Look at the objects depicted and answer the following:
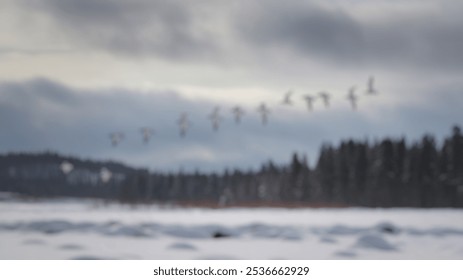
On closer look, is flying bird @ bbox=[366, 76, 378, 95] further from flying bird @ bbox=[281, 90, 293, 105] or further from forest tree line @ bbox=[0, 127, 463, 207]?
forest tree line @ bbox=[0, 127, 463, 207]

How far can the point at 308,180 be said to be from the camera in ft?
178

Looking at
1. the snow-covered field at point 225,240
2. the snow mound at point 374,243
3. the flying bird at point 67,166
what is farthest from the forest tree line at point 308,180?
the snow mound at point 374,243

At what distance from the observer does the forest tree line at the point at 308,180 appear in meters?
32.7

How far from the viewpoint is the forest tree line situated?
3269 cm

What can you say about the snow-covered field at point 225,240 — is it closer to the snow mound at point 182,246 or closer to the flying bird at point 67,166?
the snow mound at point 182,246

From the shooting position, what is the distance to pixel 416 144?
4103cm

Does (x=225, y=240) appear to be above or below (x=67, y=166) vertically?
below

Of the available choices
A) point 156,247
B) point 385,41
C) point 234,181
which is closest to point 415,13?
point 385,41

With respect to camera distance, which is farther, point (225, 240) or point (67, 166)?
point (67, 166)

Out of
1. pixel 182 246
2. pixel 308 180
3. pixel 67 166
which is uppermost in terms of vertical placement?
pixel 308 180

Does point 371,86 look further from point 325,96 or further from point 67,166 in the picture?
point 67,166

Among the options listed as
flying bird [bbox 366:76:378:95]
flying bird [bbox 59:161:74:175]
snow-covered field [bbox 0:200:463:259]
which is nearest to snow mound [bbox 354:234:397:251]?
snow-covered field [bbox 0:200:463:259]

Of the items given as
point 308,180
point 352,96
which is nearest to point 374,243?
point 352,96

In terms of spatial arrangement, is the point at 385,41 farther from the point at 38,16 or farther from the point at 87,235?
the point at 87,235
